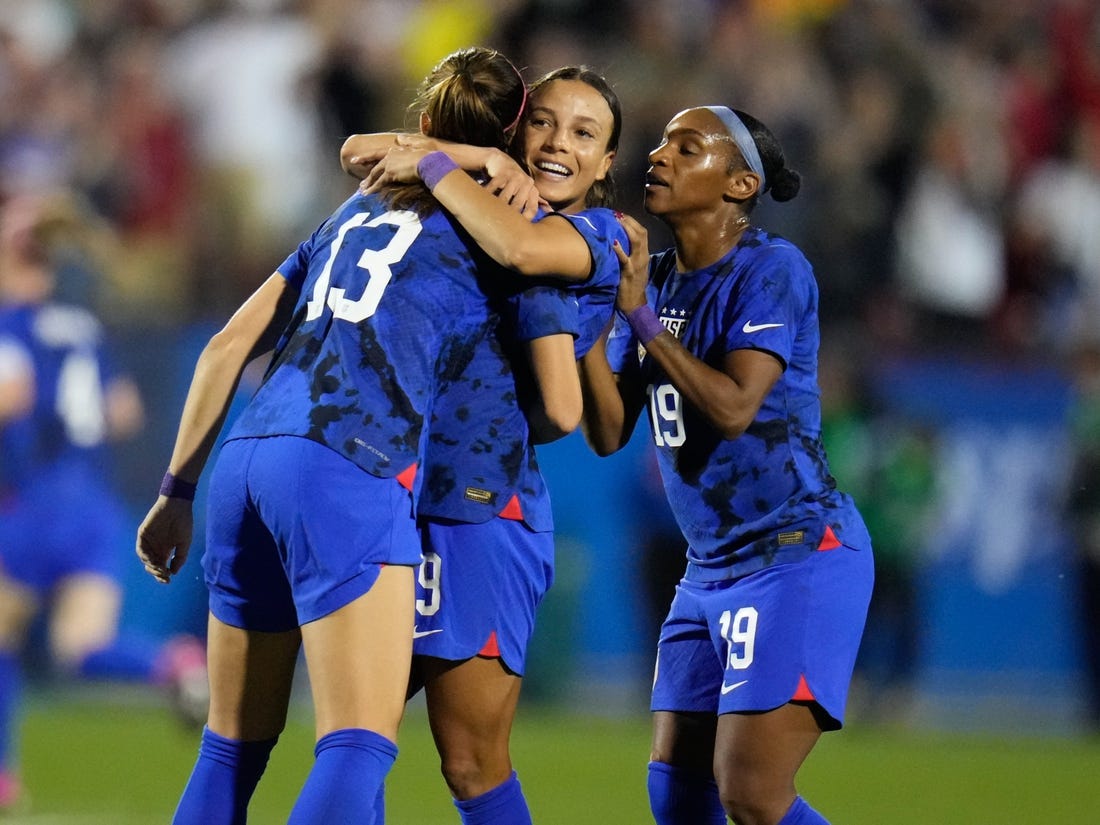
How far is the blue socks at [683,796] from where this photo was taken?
456 centimetres

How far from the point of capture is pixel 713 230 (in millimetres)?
4676

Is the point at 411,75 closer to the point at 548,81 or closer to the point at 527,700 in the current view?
the point at 527,700

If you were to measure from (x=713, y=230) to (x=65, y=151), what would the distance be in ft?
27.6

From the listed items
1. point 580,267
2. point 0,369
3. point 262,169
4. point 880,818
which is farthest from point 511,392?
point 262,169

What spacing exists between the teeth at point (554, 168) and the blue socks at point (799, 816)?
1720 mm

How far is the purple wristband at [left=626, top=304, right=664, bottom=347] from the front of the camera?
14.3 feet

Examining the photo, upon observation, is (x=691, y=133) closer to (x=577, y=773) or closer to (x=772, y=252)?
(x=772, y=252)

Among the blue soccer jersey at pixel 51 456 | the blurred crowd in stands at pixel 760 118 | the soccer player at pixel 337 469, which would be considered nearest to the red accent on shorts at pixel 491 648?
the soccer player at pixel 337 469

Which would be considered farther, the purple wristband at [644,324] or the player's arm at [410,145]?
the purple wristband at [644,324]

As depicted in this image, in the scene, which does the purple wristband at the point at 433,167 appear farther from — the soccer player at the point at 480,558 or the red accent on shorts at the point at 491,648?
the red accent on shorts at the point at 491,648

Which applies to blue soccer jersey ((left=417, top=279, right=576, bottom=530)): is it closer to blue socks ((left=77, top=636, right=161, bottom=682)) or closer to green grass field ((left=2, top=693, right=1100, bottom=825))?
green grass field ((left=2, top=693, right=1100, bottom=825))

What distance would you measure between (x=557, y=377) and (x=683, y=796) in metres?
1.24

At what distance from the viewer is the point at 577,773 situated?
8.35 meters

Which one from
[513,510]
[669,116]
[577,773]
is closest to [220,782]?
[513,510]
